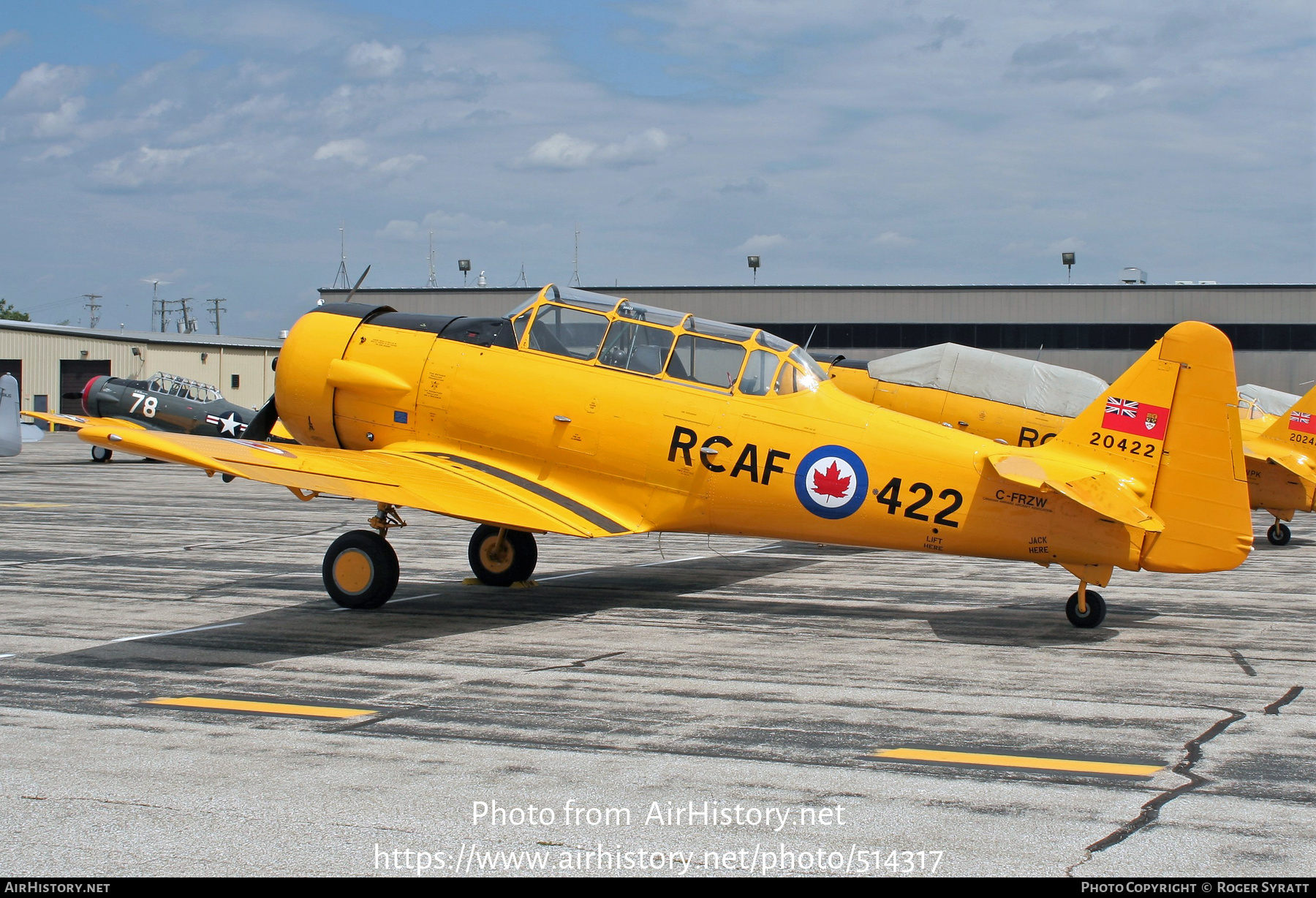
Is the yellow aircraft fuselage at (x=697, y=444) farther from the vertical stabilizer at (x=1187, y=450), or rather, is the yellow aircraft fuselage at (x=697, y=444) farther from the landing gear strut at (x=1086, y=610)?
the landing gear strut at (x=1086, y=610)

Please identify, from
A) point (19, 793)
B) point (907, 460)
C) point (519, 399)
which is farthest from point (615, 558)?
point (19, 793)

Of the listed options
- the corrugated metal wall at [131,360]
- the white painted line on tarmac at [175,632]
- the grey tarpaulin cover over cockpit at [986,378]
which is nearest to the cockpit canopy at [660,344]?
the white painted line on tarmac at [175,632]

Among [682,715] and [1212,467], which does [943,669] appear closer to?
[682,715]

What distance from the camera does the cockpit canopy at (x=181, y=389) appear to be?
107 feet

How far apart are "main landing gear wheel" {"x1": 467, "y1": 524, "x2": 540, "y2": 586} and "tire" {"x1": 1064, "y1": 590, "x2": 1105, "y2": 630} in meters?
5.45

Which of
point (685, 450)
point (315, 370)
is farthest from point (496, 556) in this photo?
point (685, 450)

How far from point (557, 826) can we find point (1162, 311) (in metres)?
44.1

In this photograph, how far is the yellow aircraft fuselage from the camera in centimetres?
941

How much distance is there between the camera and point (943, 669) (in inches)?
324

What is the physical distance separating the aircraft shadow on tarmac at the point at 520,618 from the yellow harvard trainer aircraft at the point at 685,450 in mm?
541

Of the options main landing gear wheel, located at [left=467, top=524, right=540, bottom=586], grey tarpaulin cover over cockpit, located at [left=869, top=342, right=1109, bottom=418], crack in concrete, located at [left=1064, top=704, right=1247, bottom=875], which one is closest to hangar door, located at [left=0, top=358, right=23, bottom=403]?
grey tarpaulin cover over cockpit, located at [left=869, top=342, right=1109, bottom=418]

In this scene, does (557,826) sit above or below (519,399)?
below

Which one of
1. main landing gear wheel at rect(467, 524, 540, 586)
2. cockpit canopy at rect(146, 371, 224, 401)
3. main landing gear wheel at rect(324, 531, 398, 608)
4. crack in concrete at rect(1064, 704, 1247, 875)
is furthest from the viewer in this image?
cockpit canopy at rect(146, 371, 224, 401)

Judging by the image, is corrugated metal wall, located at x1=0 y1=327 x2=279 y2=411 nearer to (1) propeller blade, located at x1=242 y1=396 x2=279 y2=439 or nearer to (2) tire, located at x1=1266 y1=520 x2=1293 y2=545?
(1) propeller blade, located at x1=242 y1=396 x2=279 y2=439
